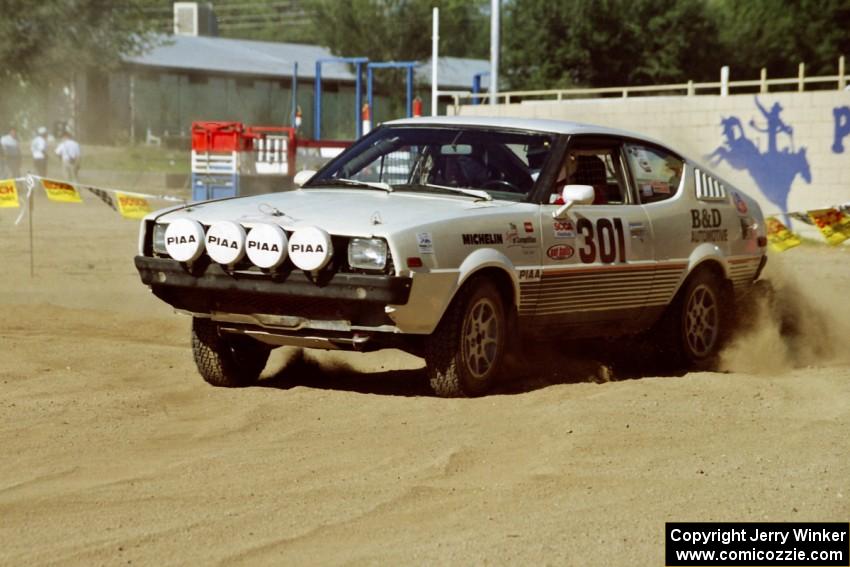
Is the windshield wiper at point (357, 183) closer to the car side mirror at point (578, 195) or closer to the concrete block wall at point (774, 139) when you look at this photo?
the car side mirror at point (578, 195)

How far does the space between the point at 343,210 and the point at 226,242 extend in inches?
24.6

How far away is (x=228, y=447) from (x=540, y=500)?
1.59 metres

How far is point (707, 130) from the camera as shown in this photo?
77.4ft

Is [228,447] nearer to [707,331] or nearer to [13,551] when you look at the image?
[13,551]

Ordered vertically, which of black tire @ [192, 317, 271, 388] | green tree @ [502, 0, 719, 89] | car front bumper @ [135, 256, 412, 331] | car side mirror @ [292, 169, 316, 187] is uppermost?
green tree @ [502, 0, 719, 89]

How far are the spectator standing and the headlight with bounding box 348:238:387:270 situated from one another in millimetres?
27868

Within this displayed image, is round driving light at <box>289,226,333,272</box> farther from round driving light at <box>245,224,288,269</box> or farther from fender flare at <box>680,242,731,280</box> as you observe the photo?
fender flare at <box>680,242,731,280</box>

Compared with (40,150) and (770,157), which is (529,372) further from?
(40,150)

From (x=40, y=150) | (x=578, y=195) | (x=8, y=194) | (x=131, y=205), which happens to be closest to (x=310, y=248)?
(x=578, y=195)

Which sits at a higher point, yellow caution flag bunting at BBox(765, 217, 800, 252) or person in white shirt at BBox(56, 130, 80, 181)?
person in white shirt at BBox(56, 130, 80, 181)

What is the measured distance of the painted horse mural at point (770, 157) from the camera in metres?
22.3

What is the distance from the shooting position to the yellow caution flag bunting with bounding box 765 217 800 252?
12344 mm

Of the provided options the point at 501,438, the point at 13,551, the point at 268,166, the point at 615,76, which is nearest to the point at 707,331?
the point at 501,438

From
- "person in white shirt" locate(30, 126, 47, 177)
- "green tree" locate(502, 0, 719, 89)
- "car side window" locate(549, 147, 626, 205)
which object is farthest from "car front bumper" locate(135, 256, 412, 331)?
"green tree" locate(502, 0, 719, 89)
